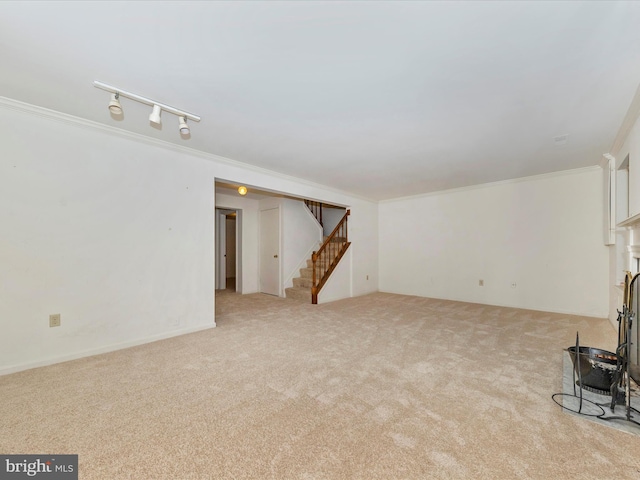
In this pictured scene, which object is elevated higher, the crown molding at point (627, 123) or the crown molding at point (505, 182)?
the crown molding at point (627, 123)

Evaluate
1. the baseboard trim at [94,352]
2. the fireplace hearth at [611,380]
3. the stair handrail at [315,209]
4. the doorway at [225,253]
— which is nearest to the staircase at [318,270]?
the stair handrail at [315,209]

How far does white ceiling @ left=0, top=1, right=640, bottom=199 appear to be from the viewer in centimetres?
159

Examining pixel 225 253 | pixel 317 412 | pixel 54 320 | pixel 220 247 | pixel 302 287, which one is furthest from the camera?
pixel 225 253

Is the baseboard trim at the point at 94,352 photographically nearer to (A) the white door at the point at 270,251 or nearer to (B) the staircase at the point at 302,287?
(B) the staircase at the point at 302,287

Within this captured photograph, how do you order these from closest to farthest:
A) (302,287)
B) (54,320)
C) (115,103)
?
(115,103)
(54,320)
(302,287)

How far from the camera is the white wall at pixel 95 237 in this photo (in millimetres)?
2652

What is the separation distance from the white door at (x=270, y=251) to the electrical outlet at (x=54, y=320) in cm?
420

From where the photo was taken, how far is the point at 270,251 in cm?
697

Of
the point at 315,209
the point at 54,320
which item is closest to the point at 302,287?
the point at 315,209

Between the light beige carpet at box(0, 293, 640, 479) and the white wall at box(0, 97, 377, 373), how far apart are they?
0.34 metres

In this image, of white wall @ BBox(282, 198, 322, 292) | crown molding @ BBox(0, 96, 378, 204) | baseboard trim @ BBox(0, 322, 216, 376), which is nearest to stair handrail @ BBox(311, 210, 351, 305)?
white wall @ BBox(282, 198, 322, 292)

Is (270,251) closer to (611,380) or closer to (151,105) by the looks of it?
(151,105)

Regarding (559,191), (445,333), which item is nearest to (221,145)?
(445,333)

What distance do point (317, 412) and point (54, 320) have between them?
2.83 meters
